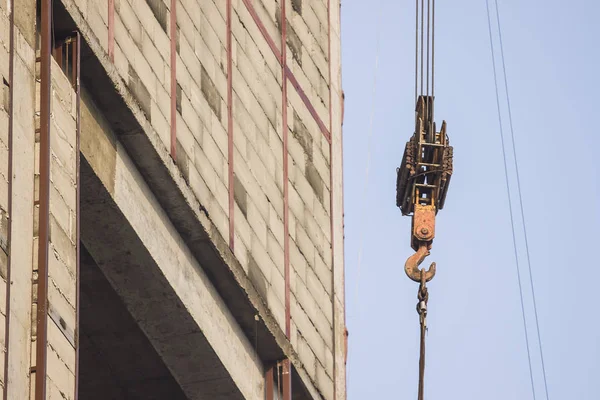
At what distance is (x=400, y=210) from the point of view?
37.0 m

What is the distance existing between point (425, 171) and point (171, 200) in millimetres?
5342

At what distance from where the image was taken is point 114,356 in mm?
36906

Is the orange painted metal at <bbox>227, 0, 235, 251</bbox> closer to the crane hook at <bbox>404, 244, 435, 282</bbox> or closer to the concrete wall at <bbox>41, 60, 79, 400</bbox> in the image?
the crane hook at <bbox>404, 244, 435, 282</bbox>

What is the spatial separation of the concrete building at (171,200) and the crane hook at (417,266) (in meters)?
2.63

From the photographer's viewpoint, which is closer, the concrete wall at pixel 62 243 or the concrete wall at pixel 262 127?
the concrete wall at pixel 62 243

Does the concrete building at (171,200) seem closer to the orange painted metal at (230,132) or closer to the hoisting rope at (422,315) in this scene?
the orange painted metal at (230,132)

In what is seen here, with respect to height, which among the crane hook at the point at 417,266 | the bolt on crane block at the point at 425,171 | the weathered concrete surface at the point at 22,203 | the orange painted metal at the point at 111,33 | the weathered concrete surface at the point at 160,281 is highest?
the bolt on crane block at the point at 425,171

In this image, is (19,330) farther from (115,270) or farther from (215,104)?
(215,104)

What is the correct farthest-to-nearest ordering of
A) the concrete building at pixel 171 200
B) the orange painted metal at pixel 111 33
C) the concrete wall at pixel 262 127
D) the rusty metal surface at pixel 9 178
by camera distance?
the concrete wall at pixel 262 127 < the orange painted metal at pixel 111 33 < the concrete building at pixel 171 200 < the rusty metal surface at pixel 9 178

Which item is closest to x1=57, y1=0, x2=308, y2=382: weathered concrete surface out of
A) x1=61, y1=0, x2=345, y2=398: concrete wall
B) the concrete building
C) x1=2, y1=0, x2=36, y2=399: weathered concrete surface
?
the concrete building

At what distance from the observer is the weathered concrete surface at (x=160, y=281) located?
31281mm

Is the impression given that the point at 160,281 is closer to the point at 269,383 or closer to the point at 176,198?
the point at 176,198

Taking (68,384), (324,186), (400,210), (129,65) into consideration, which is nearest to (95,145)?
(129,65)

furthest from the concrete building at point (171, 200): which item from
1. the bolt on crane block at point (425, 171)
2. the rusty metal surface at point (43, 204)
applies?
the bolt on crane block at point (425, 171)
